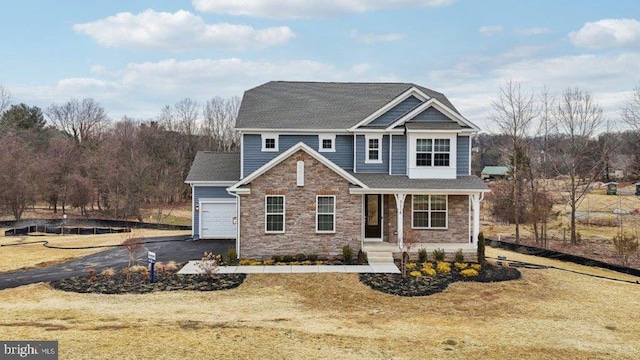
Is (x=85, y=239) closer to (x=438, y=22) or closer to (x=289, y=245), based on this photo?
(x=289, y=245)

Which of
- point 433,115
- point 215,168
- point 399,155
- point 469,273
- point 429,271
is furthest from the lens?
point 215,168

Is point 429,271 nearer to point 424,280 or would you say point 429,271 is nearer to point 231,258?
point 424,280

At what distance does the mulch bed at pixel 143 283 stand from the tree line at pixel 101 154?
2712 cm

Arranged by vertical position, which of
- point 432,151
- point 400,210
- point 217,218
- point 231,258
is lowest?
point 231,258

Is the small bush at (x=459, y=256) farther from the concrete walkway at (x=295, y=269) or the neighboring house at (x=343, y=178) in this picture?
the concrete walkway at (x=295, y=269)

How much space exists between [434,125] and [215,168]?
→ 41.3 feet

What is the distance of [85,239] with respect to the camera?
26109mm

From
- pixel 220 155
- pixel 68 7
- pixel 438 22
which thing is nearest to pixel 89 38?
pixel 68 7

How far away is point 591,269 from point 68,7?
27606 mm

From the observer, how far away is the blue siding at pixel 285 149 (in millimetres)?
22266

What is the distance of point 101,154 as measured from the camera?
45812mm

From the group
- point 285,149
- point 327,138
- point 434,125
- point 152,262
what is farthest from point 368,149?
point 152,262

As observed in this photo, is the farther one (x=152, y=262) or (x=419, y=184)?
(x=419, y=184)

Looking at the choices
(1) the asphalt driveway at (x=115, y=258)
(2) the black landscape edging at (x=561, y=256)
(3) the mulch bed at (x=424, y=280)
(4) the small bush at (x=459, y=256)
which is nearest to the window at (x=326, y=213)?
(3) the mulch bed at (x=424, y=280)
